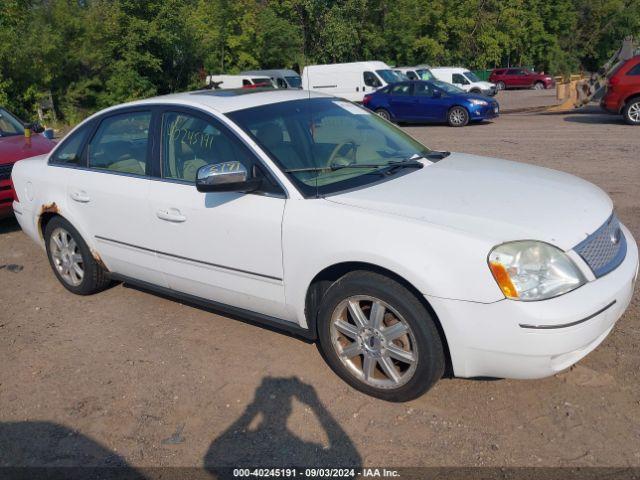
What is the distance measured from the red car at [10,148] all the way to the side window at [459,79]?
26747 mm

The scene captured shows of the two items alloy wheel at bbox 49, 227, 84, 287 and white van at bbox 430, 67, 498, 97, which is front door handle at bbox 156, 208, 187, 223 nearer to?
alloy wheel at bbox 49, 227, 84, 287

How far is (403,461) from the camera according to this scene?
299 centimetres

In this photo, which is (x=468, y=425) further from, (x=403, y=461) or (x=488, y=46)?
(x=488, y=46)

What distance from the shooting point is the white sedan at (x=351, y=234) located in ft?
9.85

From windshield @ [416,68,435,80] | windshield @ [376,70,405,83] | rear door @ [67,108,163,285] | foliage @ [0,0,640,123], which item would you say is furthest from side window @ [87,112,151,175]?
windshield @ [416,68,435,80]

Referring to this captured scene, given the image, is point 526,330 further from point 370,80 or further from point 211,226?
point 370,80

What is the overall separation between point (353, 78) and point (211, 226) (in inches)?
885

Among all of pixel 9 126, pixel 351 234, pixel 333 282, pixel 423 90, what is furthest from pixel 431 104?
pixel 351 234

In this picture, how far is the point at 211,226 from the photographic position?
3.89 m

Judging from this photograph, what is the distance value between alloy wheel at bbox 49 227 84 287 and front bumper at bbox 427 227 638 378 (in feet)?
10.9

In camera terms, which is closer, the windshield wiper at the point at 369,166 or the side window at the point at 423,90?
the windshield wiper at the point at 369,166

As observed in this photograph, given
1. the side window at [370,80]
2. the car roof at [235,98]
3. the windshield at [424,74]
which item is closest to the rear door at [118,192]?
the car roof at [235,98]

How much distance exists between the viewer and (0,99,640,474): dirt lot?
308 cm

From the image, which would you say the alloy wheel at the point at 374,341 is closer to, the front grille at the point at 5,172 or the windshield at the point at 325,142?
the windshield at the point at 325,142
